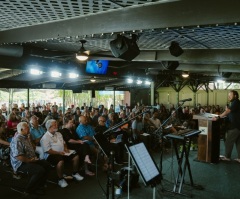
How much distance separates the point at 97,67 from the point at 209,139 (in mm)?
4765

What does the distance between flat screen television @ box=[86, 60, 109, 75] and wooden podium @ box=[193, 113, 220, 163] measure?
4.21 metres

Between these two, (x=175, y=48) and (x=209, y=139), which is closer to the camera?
(x=175, y=48)

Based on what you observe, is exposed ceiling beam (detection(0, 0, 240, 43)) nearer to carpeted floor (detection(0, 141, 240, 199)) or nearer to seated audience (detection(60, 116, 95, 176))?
carpeted floor (detection(0, 141, 240, 199))

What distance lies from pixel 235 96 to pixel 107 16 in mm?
4509

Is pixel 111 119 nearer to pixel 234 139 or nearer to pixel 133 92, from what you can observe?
pixel 234 139

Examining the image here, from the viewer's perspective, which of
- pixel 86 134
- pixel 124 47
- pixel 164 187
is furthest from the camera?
pixel 86 134

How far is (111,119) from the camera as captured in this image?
851 centimetres

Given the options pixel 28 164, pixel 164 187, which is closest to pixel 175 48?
pixel 164 187

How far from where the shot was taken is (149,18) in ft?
9.13

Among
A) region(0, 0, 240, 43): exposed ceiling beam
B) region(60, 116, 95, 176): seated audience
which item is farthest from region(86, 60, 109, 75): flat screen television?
region(0, 0, 240, 43): exposed ceiling beam

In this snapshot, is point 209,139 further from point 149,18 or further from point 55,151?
point 149,18

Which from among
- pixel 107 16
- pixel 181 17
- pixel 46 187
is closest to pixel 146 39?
pixel 107 16

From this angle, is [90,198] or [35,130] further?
[35,130]

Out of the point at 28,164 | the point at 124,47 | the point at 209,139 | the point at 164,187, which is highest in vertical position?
the point at 124,47
